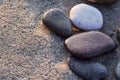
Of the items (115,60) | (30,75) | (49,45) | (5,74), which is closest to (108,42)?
(115,60)

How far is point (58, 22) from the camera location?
1690 mm

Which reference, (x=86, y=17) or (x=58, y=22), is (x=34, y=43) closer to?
(x=58, y=22)

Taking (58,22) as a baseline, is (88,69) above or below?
below

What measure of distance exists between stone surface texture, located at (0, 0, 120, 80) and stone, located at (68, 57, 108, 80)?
1.2 inches

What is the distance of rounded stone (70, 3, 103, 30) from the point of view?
173 centimetres

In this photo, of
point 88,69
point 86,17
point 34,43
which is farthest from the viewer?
point 86,17

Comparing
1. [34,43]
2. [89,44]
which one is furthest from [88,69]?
[34,43]

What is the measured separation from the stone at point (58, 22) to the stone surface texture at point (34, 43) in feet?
0.13

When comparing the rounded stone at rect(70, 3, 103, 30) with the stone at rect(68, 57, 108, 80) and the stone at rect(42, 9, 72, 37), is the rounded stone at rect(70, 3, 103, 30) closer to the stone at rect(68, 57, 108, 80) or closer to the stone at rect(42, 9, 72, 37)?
the stone at rect(42, 9, 72, 37)

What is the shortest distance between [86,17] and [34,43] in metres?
0.36

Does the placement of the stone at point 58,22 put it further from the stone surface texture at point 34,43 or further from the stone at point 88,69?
the stone at point 88,69

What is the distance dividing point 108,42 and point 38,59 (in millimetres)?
407

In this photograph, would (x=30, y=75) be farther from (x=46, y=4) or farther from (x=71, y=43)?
(x=46, y=4)

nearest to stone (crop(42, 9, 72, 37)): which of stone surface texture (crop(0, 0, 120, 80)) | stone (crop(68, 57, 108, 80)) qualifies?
stone surface texture (crop(0, 0, 120, 80))
